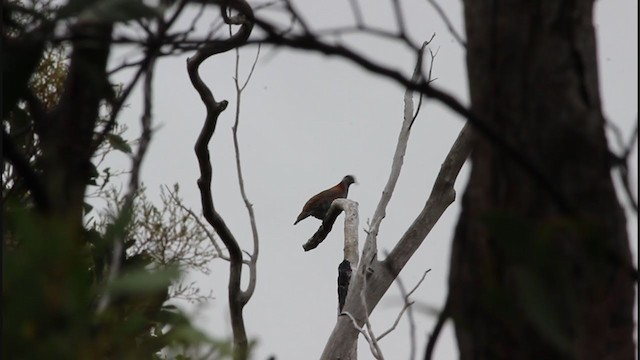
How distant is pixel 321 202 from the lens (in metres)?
8.63

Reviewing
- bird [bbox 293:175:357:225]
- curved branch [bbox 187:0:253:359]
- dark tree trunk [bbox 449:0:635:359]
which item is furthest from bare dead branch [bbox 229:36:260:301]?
bird [bbox 293:175:357:225]

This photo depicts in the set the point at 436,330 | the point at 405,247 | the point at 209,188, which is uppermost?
the point at 405,247

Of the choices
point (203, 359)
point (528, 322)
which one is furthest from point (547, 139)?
point (203, 359)

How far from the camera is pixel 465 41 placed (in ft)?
3.30

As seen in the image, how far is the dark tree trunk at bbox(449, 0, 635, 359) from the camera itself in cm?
88

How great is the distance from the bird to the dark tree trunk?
295 inches

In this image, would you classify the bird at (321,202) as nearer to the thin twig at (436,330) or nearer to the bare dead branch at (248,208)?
the bare dead branch at (248,208)

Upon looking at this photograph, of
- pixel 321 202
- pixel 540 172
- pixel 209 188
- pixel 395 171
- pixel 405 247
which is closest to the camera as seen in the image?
pixel 540 172

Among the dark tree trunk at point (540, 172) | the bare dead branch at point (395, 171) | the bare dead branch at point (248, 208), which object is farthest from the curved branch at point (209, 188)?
the dark tree trunk at point (540, 172)

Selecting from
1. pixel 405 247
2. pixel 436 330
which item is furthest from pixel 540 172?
pixel 405 247

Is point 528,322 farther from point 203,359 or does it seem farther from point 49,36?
point 49,36

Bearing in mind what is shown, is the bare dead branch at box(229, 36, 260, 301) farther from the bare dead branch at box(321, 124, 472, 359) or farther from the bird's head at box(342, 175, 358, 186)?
the bird's head at box(342, 175, 358, 186)

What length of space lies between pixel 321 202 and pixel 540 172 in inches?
307

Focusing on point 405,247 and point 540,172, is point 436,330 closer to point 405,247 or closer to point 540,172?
point 540,172
